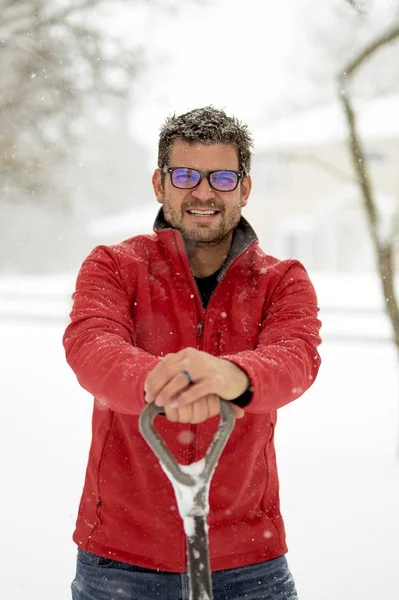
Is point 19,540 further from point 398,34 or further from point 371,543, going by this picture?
point 398,34

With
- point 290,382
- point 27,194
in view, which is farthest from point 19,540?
point 27,194

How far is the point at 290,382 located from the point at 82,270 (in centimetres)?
65

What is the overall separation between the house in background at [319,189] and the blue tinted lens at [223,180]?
2326 cm

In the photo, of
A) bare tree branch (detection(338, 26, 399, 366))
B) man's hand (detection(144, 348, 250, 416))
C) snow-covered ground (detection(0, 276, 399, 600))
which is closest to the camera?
man's hand (detection(144, 348, 250, 416))

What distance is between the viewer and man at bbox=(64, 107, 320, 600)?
1.80 m

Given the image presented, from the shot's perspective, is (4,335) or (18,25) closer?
(18,25)

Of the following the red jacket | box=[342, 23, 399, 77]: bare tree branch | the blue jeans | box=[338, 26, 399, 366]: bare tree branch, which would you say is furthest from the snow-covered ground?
box=[342, 23, 399, 77]: bare tree branch

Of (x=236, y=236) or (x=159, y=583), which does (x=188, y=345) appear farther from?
(x=159, y=583)

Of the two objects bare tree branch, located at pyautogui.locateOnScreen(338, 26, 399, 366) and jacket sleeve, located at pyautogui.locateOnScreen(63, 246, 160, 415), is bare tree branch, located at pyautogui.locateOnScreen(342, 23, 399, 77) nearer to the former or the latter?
bare tree branch, located at pyautogui.locateOnScreen(338, 26, 399, 366)

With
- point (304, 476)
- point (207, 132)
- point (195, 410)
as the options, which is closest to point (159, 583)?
point (195, 410)

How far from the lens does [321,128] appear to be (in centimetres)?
2628

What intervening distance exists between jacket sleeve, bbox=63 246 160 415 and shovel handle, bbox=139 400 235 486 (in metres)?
0.10

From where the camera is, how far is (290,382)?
5.01 feet

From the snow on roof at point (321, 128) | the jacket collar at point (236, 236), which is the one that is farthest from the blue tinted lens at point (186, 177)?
the snow on roof at point (321, 128)
